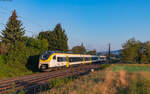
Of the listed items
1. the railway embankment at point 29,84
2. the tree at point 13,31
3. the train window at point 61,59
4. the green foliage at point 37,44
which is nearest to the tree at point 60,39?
the tree at point 13,31

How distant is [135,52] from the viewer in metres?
48.2

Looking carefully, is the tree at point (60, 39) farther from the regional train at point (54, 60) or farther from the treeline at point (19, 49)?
the regional train at point (54, 60)

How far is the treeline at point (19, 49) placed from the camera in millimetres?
19984

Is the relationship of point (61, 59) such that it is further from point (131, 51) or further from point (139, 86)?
point (131, 51)

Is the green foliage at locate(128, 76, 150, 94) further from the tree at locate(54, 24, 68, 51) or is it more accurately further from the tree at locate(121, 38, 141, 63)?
the tree at locate(121, 38, 141, 63)

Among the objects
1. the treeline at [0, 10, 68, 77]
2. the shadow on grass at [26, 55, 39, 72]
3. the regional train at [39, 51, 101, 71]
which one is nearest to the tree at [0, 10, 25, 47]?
the treeline at [0, 10, 68, 77]

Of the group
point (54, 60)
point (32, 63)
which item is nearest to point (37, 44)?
point (32, 63)

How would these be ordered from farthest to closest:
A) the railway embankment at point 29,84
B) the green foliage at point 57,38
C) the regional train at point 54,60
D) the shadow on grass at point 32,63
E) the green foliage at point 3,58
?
the green foliage at point 57,38
the shadow on grass at point 32,63
the regional train at point 54,60
the green foliage at point 3,58
the railway embankment at point 29,84

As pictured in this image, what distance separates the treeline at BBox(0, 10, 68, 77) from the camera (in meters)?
20.0

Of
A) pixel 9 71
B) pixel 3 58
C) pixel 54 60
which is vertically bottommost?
pixel 9 71

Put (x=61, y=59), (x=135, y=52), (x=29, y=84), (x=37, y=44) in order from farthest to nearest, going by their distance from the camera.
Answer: (x=135, y=52)
(x=37, y=44)
(x=61, y=59)
(x=29, y=84)

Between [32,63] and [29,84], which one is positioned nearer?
[29,84]

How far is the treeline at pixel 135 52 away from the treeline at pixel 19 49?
66.7ft

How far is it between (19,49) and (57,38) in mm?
20725
